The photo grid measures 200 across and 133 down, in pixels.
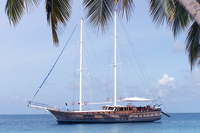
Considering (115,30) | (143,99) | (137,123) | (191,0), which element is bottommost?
(137,123)

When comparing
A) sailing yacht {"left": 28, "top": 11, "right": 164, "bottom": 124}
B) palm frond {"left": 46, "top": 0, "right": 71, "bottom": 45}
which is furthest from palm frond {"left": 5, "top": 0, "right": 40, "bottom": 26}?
sailing yacht {"left": 28, "top": 11, "right": 164, "bottom": 124}

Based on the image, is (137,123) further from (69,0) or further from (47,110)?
(69,0)

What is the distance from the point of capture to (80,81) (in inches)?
1756

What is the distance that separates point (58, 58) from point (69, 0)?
140 ft

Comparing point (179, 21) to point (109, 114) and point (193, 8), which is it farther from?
point (109, 114)

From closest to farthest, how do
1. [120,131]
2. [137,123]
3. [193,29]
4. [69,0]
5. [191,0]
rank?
[191,0] → [69,0] → [193,29] → [120,131] → [137,123]

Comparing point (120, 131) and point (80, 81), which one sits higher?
point (80, 81)

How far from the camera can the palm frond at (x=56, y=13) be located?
23.3 ft

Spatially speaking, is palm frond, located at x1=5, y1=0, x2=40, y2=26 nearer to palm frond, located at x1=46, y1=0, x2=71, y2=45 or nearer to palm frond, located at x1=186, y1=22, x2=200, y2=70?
palm frond, located at x1=46, y1=0, x2=71, y2=45

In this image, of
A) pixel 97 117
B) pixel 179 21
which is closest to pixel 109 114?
pixel 97 117

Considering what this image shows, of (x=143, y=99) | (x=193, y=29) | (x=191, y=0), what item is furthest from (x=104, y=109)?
(x=191, y=0)

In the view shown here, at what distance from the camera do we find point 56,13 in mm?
7188

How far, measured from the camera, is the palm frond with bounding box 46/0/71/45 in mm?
7098

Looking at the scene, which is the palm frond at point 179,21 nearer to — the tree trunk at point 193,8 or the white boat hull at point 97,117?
the tree trunk at point 193,8
